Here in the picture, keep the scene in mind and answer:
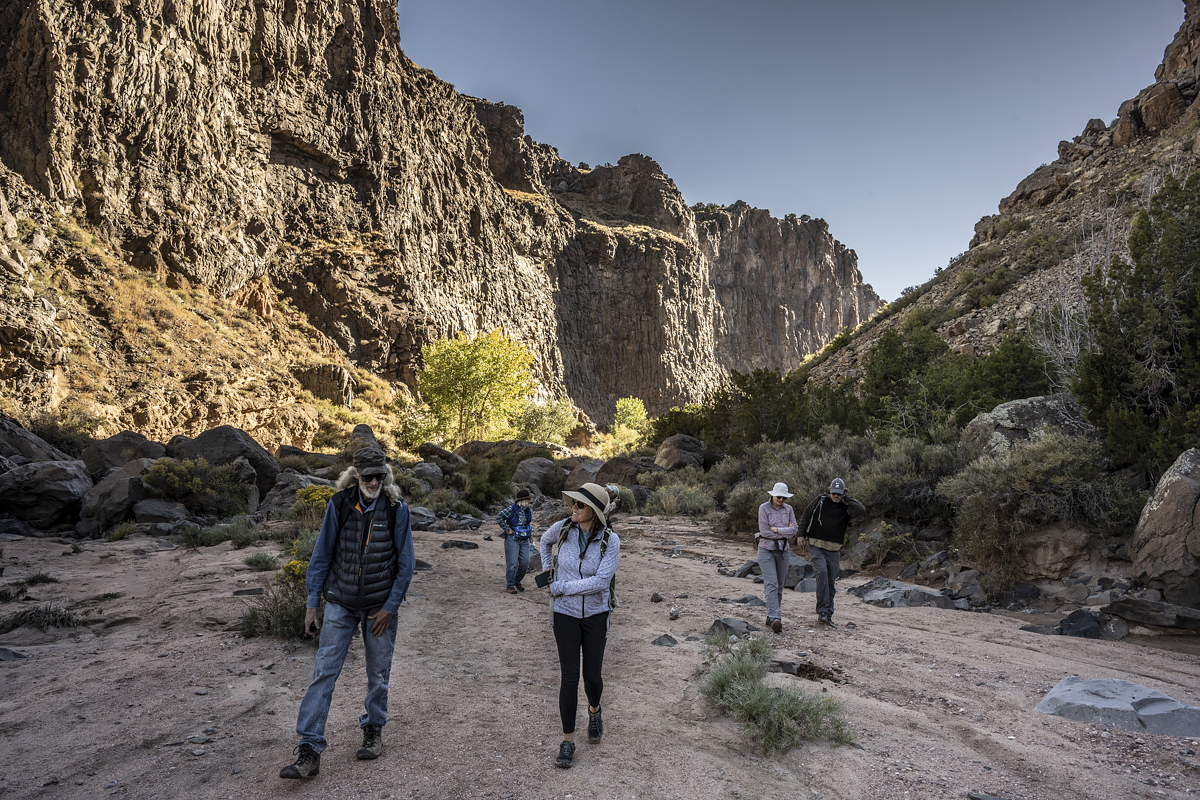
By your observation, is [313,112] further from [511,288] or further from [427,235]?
[511,288]

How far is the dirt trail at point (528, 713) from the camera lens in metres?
3.61

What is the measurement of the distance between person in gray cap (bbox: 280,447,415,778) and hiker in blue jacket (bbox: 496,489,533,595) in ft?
16.7

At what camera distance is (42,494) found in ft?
42.2

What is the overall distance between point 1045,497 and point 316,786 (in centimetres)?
989

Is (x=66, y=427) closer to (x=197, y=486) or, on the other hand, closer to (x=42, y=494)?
(x=42, y=494)

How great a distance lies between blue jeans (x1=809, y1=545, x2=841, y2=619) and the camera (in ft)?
24.1

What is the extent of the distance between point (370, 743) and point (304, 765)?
436 mm

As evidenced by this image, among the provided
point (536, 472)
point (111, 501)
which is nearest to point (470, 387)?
point (536, 472)

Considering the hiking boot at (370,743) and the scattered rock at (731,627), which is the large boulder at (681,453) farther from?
the hiking boot at (370,743)

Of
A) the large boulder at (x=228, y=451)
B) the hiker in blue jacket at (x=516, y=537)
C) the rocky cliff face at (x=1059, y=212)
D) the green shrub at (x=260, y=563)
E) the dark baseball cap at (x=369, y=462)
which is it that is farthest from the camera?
the rocky cliff face at (x=1059, y=212)

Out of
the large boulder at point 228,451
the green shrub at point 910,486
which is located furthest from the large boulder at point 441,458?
the green shrub at point 910,486

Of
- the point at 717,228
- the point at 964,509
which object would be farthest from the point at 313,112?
the point at 717,228

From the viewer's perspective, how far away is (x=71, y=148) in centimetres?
3173

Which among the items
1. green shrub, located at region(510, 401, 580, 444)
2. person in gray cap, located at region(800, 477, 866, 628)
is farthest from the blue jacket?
green shrub, located at region(510, 401, 580, 444)
